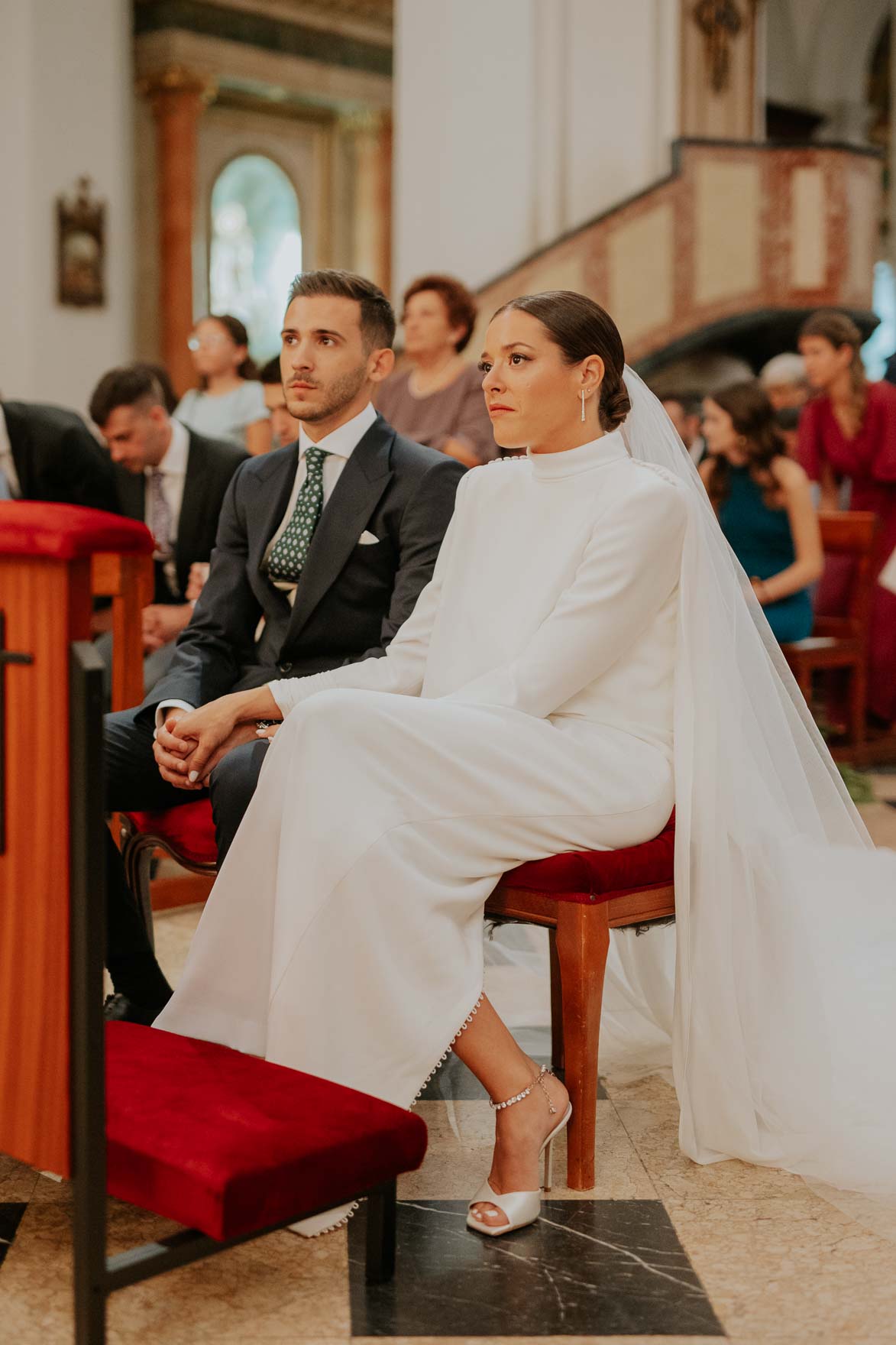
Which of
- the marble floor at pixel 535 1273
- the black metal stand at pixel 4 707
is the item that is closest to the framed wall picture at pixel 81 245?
the marble floor at pixel 535 1273

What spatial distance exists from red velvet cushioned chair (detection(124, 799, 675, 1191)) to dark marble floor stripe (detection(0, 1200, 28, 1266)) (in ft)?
2.84

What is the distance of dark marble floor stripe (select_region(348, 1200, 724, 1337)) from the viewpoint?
202 cm

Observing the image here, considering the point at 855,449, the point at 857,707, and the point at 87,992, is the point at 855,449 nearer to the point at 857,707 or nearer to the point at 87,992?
the point at 857,707

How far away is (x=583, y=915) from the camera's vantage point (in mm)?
2461

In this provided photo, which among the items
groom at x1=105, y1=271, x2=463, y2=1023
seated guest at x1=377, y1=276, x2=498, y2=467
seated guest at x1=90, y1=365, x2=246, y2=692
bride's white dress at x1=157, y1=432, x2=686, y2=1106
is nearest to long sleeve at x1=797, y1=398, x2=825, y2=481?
seated guest at x1=377, y1=276, x2=498, y2=467

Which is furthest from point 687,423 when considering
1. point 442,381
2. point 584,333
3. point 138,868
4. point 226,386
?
point 584,333

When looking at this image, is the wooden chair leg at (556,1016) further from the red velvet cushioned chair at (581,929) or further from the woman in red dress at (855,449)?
the woman in red dress at (855,449)

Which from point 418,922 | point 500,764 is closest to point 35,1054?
point 418,922

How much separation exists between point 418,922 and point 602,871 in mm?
325

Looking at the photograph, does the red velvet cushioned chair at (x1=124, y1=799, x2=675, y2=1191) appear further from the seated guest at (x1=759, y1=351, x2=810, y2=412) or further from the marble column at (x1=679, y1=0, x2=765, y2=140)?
the marble column at (x1=679, y1=0, x2=765, y2=140)

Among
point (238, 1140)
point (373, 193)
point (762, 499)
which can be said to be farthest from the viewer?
point (373, 193)

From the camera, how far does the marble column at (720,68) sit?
11.8 metres

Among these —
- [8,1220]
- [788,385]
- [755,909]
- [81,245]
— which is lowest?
[8,1220]

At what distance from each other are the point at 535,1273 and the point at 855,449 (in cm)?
560
